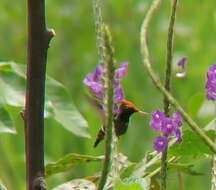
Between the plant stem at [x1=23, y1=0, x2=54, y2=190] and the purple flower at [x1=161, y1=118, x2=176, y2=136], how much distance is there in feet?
0.44

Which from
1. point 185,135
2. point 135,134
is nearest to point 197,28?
point 135,134

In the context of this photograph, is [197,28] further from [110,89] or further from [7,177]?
[110,89]

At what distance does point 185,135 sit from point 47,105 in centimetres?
27

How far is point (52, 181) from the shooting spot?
1.99 meters

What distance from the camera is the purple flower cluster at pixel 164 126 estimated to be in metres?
0.80

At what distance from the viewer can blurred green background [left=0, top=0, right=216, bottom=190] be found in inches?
89.4

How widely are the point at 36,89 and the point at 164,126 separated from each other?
5.6 inches

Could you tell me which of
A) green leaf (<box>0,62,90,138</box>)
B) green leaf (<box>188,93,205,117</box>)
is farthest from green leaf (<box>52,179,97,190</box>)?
green leaf (<box>188,93,205,117</box>)

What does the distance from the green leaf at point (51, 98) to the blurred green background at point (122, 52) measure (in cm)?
95

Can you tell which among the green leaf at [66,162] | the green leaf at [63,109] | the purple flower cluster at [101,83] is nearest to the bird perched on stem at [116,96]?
the purple flower cluster at [101,83]

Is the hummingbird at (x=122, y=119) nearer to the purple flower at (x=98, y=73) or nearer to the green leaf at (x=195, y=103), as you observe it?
the purple flower at (x=98, y=73)

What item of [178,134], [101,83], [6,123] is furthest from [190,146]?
[6,123]

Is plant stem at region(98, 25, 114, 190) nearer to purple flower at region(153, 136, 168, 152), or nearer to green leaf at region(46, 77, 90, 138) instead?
purple flower at region(153, 136, 168, 152)

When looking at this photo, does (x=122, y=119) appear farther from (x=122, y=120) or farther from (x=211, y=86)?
(x=211, y=86)
